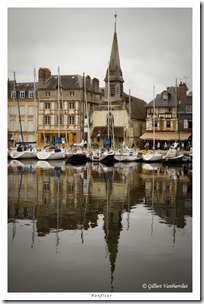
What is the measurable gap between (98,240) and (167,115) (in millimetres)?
45985

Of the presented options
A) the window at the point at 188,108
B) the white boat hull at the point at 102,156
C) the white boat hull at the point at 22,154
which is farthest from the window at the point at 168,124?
the white boat hull at the point at 22,154

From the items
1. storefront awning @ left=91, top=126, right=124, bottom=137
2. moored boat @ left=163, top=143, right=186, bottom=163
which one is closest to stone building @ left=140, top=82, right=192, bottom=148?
storefront awning @ left=91, top=126, right=124, bottom=137

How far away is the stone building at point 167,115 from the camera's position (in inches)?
2057

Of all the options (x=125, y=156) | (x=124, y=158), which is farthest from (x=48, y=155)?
(x=125, y=156)

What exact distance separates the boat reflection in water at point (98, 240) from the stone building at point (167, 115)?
34114 mm

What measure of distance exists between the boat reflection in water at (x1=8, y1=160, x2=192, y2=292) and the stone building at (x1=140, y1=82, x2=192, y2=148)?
34.1 metres

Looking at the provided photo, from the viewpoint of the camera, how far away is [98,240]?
419 inches

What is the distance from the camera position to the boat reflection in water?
7758 millimetres

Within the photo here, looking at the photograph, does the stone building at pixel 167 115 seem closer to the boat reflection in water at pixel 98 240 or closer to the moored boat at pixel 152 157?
the moored boat at pixel 152 157

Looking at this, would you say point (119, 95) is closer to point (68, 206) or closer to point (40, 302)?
point (68, 206)

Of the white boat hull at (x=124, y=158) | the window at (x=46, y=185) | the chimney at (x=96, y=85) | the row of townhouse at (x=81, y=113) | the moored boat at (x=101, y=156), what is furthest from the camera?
the chimney at (x=96, y=85)

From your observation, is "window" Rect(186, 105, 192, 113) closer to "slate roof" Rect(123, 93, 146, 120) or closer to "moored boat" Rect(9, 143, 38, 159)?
"slate roof" Rect(123, 93, 146, 120)
